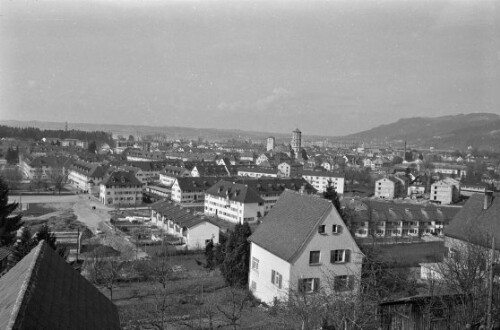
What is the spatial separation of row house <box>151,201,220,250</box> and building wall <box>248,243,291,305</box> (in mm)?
9455

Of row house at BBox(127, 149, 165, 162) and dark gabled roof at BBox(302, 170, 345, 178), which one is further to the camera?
row house at BBox(127, 149, 165, 162)

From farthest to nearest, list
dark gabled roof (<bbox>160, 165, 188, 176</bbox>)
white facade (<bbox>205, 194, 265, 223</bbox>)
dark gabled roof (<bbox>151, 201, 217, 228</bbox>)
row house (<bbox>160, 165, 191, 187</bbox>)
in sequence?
dark gabled roof (<bbox>160, 165, 188, 176</bbox>)
row house (<bbox>160, 165, 191, 187</bbox>)
white facade (<bbox>205, 194, 265, 223</bbox>)
dark gabled roof (<bbox>151, 201, 217, 228</bbox>)

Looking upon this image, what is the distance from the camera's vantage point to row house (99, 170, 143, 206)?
140 feet

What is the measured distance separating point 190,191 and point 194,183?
3.38 feet

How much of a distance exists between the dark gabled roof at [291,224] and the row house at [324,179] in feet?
142

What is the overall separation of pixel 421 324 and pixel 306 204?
224 inches

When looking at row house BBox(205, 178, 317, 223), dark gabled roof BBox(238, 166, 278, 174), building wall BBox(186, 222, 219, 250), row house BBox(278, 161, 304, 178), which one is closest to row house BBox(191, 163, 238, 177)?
dark gabled roof BBox(238, 166, 278, 174)

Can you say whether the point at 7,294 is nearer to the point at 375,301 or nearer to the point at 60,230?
the point at 375,301

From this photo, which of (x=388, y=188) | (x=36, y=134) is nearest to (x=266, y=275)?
(x=388, y=188)

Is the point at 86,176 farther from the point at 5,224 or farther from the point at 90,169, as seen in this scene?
the point at 5,224

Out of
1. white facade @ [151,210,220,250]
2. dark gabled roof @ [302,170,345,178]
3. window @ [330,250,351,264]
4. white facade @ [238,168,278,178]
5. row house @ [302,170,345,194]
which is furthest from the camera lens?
white facade @ [238,168,278,178]

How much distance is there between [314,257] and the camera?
43.6ft

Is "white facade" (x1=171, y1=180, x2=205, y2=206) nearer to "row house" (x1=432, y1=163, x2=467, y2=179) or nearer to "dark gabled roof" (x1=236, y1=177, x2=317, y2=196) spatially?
"dark gabled roof" (x1=236, y1=177, x2=317, y2=196)

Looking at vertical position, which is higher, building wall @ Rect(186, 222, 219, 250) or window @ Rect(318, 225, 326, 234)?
window @ Rect(318, 225, 326, 234)
